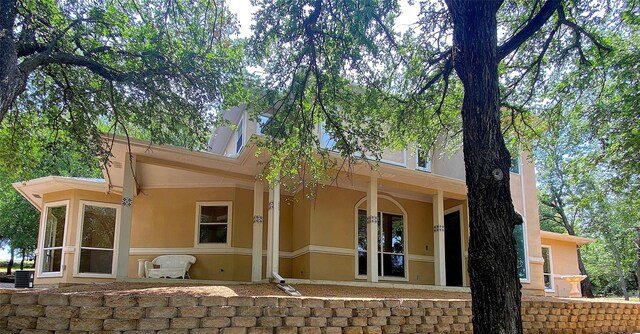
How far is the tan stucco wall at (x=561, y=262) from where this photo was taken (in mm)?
19031

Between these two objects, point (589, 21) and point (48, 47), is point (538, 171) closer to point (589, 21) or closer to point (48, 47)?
point (589, 21)

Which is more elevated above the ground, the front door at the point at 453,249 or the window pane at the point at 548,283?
the front door at the point at 453,249

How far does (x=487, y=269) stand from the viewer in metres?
4.54

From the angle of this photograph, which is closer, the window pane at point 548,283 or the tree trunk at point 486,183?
the tree trunk at point 486,183

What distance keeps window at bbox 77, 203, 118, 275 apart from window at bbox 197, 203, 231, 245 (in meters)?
2.80

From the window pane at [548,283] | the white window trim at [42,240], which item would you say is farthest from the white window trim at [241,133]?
the window pane at [548,283]

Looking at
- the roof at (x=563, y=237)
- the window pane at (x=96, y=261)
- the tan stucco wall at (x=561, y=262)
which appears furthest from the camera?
the tan stucco wall at (x=561, y=262)

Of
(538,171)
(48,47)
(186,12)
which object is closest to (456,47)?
(186,12)

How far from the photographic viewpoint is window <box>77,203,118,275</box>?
1353cm

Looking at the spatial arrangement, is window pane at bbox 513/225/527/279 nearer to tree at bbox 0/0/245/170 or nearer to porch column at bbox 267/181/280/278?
porch column at bbox 267/181/280/278

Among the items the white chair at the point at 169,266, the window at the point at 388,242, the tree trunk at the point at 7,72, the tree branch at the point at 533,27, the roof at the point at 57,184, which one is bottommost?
the white chair at the point at 169,266

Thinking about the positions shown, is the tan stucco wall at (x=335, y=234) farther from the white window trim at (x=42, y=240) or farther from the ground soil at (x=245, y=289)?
the white window trim at (x=42, y=240)

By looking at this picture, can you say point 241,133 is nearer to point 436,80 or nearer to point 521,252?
point 436,80

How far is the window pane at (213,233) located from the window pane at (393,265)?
466 centimetres
